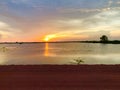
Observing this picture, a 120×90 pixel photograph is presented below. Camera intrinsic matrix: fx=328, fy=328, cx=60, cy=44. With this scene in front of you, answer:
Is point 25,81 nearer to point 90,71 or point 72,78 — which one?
point 72,78

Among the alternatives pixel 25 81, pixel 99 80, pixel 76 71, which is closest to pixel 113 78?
pixel 99 80

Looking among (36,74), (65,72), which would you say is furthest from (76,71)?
(36,74)

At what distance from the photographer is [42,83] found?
13.7 meters

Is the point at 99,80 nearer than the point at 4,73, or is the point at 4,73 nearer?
the point at 99,80

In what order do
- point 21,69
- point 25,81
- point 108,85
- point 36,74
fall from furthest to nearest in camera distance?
1. point 21,69
2. point 36,74
3. point 25,81
4. point 108,85

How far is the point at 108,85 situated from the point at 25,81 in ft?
12.0

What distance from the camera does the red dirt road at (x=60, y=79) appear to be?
1276 centimetres

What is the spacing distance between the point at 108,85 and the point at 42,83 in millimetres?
2739

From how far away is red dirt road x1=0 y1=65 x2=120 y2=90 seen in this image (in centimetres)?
1276

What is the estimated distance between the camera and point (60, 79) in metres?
14.7

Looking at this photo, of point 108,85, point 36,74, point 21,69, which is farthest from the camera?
point 21,69

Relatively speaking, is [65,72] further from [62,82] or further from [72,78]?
[62,82]

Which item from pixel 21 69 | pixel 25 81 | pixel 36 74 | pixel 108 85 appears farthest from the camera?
pixel 21 69

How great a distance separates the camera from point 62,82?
1389 cm
